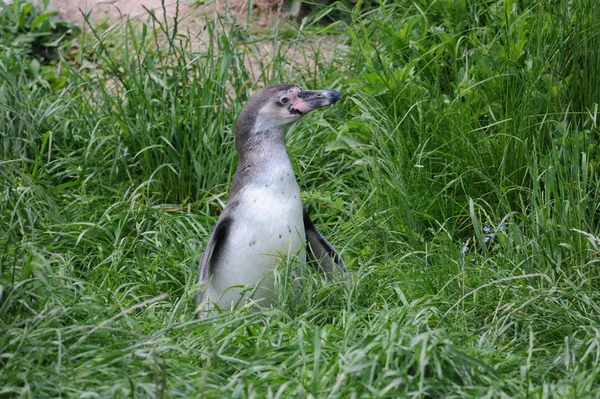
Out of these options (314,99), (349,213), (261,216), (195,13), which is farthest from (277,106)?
(195,13)

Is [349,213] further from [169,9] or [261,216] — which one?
[169,9]

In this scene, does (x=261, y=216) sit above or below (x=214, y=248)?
above

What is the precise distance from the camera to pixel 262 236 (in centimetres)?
427

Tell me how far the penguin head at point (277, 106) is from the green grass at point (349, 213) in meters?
0.64

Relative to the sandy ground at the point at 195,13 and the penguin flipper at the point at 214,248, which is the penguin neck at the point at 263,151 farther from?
the sandy ground at the point at 195,13

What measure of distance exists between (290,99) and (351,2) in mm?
2596

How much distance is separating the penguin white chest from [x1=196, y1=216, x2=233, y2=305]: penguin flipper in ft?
0.11

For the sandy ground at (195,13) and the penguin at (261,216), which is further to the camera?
the sandy ground at (195,13)

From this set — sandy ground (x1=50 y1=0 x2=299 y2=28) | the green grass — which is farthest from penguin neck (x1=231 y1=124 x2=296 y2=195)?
sandy ground (x1=50 y1=0 x2=299 y2=28)

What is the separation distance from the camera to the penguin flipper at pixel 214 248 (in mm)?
4312

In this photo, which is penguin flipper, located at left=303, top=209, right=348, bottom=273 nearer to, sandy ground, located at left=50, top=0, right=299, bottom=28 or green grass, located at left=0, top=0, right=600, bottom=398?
green grass, located at left=0, top=0, right=600, bottom=398

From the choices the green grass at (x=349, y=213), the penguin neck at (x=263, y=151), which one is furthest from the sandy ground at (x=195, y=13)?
the penguin neck at (x=263, y=151)

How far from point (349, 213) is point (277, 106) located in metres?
0.68

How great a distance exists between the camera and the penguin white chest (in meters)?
4.27
